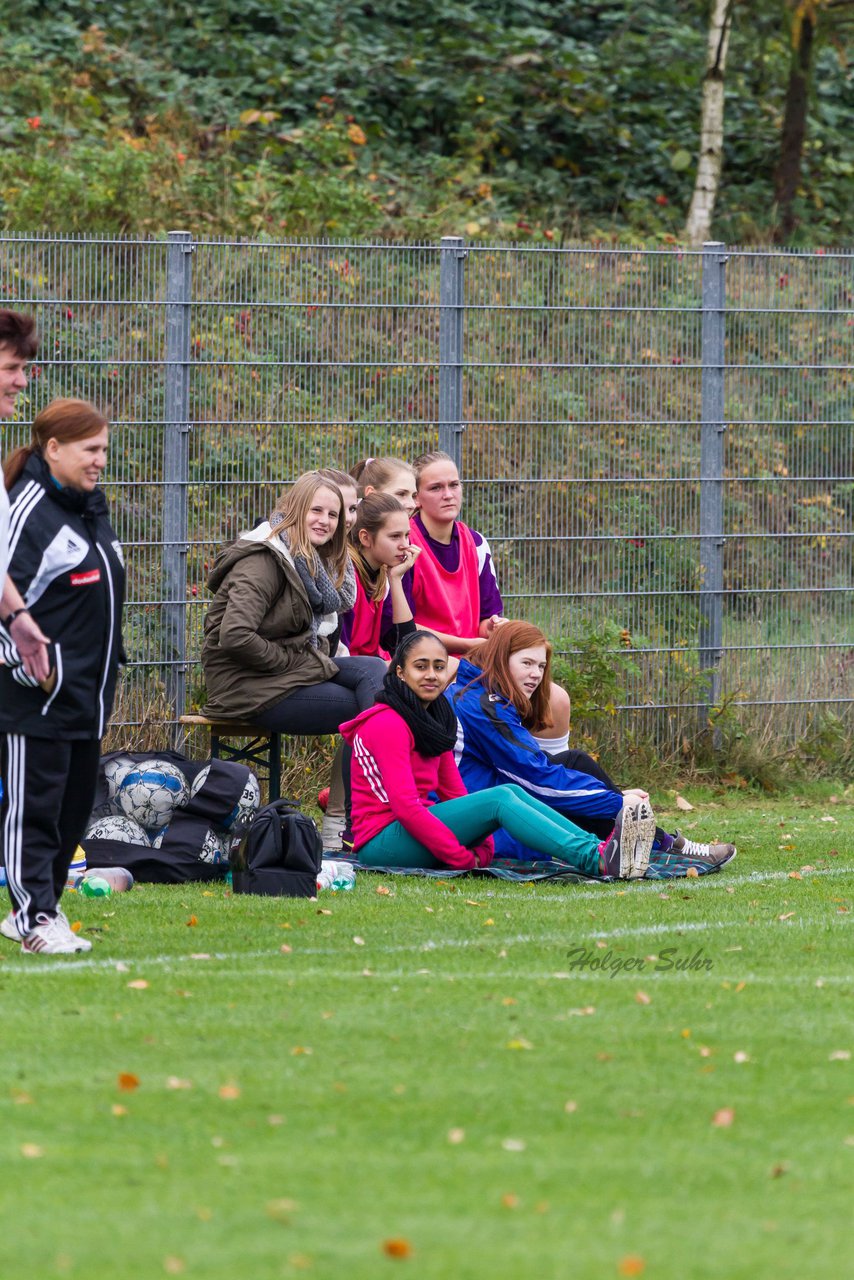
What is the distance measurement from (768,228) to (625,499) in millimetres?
9211

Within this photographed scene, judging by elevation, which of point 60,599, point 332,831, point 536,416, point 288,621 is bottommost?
point 332,831

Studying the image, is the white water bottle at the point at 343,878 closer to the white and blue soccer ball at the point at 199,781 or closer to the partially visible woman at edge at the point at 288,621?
the white and blue soccer ball at the point at 199,781

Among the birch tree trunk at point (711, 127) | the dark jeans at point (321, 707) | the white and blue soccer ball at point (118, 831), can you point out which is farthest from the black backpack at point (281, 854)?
the birch tree trunk at point (711, 127)

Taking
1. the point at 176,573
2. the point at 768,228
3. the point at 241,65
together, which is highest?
the point at 241,65

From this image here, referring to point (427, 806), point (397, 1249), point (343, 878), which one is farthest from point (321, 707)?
point (397, 1249)

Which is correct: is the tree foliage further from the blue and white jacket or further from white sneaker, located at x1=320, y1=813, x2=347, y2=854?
the blue and white jacket

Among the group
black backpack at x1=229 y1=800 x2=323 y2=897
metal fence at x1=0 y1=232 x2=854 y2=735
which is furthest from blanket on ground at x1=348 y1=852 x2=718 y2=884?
metal fence at x1=0 y1=232 x2=854 y2=735

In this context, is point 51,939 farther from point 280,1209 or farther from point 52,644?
point 280,1209

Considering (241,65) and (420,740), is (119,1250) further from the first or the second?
(241,65)

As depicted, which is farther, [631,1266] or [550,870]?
[550,870]

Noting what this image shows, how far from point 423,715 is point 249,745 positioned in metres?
1.78

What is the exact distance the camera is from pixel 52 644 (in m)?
6.30

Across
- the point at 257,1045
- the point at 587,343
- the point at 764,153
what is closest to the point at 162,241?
the point at 587,343

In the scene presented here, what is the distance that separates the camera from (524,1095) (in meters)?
4.71
